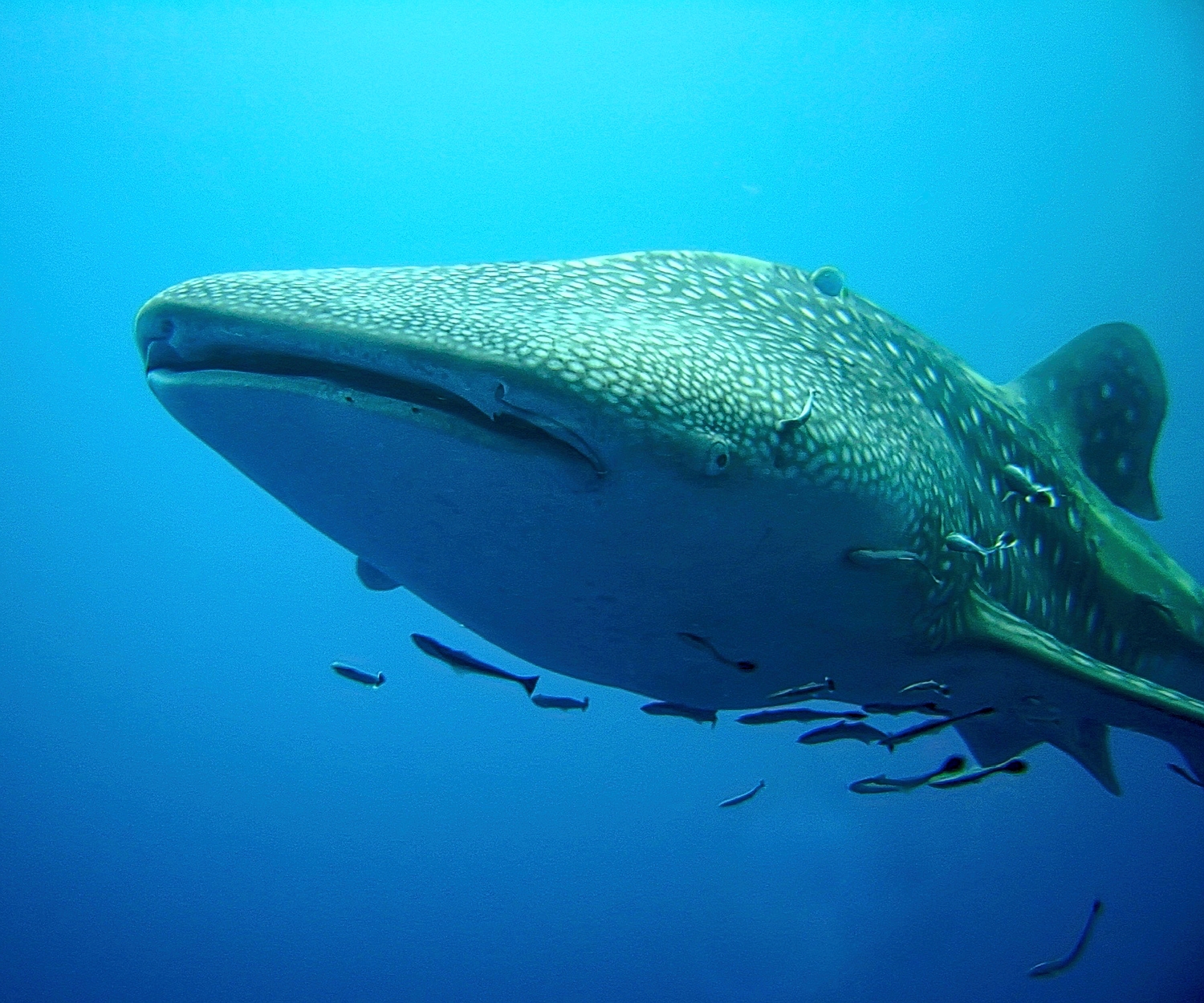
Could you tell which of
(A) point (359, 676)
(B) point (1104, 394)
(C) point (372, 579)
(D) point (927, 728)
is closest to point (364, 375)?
(C) point (372, 579)

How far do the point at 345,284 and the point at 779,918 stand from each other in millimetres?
26619

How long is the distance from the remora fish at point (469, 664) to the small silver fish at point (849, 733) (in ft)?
5.19

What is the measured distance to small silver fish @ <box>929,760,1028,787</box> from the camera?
3.81m

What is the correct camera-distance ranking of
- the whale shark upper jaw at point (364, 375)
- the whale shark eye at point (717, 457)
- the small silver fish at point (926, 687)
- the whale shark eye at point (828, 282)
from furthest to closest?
1. the small silver fish at point (926, 687)
2. the whale shark eye at point (828, 282)
3. the whale shark eye at point (717, 457)
4. the whale shark upper jaw at point (364, 375)

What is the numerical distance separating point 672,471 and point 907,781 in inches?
115

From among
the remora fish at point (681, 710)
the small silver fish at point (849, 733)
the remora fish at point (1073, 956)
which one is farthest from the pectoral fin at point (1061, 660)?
the remora fish at point (1073, 956)

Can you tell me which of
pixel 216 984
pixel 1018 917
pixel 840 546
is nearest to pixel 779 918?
pixel 1018 917

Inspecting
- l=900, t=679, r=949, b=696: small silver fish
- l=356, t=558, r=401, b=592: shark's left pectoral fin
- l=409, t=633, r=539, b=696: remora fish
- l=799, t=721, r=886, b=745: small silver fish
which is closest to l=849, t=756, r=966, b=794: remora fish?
l=799, t=721, r=886, b=745: small silver fish

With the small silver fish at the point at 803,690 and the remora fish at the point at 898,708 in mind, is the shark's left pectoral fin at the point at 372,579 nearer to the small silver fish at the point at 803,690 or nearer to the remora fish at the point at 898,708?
the small silver fish at the point at 803,690

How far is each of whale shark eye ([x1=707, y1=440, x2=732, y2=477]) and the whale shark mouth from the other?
11.7 inches

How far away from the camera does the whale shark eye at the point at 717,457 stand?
2021 millimetres

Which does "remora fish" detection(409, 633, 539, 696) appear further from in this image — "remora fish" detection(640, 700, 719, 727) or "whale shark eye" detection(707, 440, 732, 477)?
"whale shark eye" detection(707, 440, 732, 477)

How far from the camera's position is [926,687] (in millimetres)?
3555

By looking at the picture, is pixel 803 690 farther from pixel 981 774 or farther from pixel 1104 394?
pixel 1104 394
